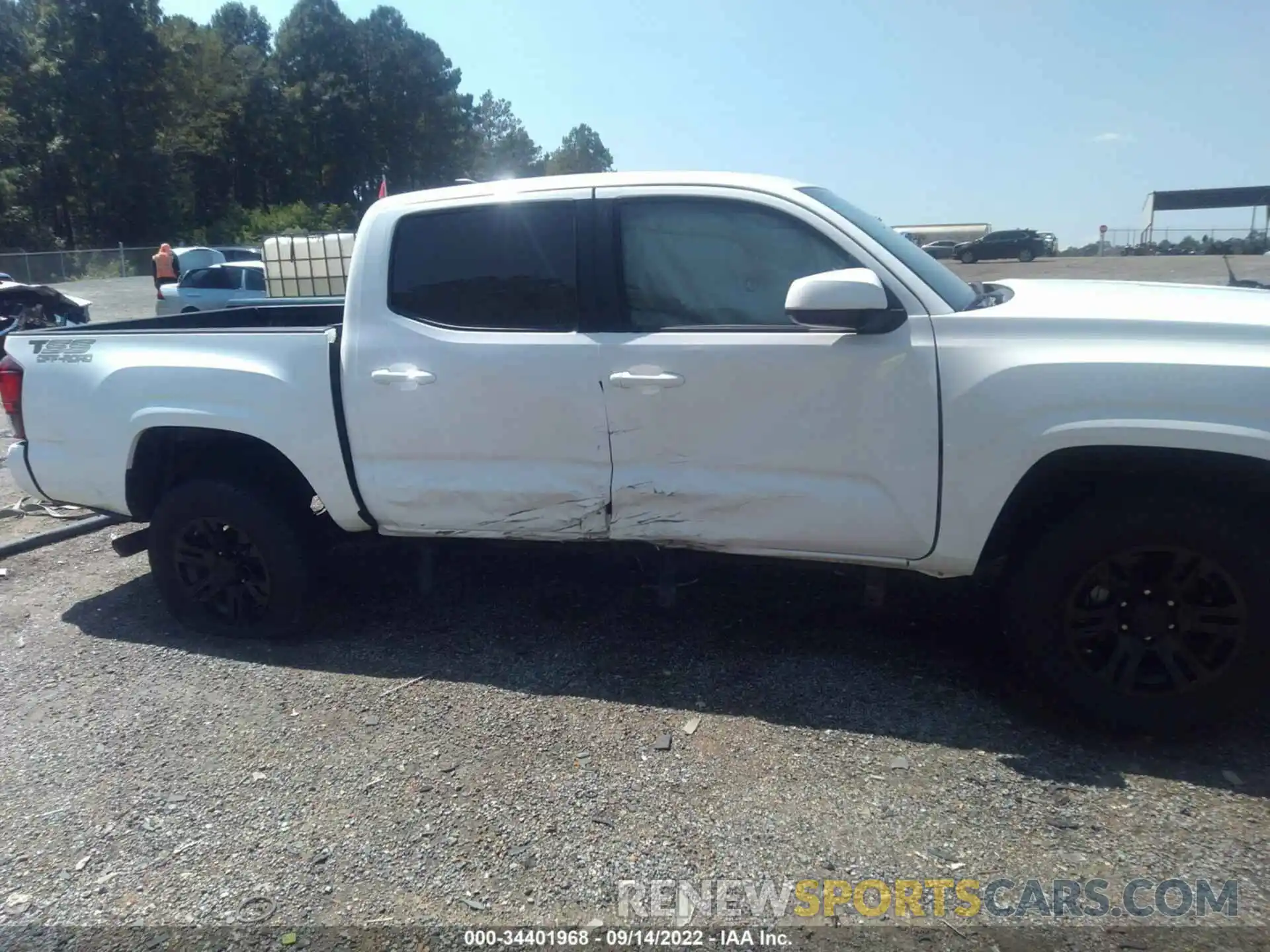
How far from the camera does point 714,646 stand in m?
4.39

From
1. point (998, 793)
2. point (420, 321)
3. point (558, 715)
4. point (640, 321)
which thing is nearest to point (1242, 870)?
point (998, 793)

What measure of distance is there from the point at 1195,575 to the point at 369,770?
9.62 ft

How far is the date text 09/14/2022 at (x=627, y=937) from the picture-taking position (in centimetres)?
268

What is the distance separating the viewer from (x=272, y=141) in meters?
62.0

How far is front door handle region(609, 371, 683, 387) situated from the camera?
3.82 meters

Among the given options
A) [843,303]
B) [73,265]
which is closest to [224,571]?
[843,303]

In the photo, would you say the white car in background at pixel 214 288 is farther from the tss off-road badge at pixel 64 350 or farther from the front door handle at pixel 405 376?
the front door handle at pixel 405 376

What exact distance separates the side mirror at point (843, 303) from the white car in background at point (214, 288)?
16.7 m

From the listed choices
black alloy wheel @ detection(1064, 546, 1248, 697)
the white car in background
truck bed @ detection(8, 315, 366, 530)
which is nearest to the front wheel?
black alloy wheel @ detection(1064, 546, 1248, 697)

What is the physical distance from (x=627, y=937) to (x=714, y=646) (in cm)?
179

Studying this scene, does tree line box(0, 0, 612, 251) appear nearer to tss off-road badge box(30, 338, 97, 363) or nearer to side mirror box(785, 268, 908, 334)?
tss off-road badge box(30, 338, 97, 363)

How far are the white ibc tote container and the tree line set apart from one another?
18.7 metres

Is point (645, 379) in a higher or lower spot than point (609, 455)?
higher

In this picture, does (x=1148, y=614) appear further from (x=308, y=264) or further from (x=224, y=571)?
(x=308, y=264)
